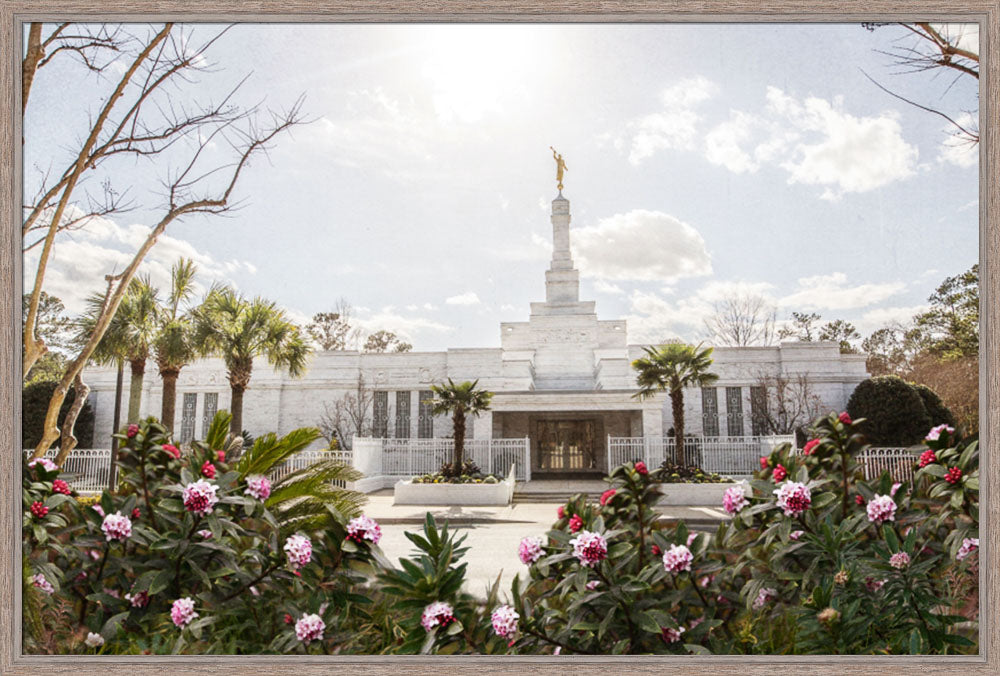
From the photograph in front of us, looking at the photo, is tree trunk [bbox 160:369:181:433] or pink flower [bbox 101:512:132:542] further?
tree trunk [bbox 160:369:181:433]

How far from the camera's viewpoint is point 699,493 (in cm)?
287

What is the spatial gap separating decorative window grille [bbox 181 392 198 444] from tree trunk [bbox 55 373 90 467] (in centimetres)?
47

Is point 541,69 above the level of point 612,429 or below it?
above

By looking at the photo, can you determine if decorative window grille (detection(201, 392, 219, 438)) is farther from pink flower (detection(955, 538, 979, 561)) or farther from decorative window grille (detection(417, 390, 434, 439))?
pink flower (detection(955, 538, 979, 561))

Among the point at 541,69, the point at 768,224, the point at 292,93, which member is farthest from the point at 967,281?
the point at 292,93

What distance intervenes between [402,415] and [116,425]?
4.22 ft

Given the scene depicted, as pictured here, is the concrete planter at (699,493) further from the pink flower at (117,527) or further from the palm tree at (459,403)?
the pink flower at (117,527)

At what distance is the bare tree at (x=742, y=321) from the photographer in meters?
3.02

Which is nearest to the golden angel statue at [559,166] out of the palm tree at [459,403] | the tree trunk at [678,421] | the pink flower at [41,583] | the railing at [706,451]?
the palm tree at [459,403]

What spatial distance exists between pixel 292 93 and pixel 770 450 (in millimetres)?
2678

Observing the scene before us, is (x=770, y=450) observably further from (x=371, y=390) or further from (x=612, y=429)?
(x=371, y=390)

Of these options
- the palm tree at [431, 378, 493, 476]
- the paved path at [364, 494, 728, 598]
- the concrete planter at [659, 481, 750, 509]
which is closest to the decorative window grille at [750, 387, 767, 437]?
the concrete planter at [659, 481, 750, 509]

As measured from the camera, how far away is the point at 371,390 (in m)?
3.13

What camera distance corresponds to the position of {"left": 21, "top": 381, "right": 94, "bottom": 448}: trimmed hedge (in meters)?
3.01
